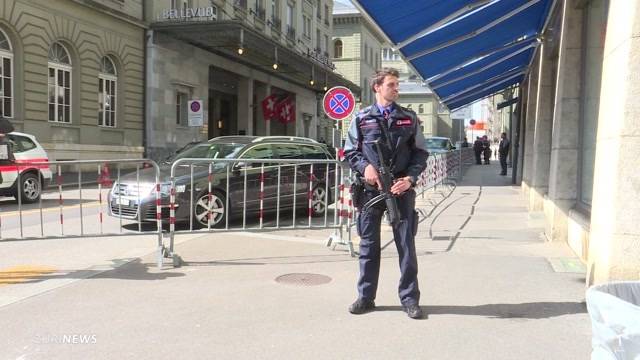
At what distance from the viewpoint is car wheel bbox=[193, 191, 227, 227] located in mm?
9125

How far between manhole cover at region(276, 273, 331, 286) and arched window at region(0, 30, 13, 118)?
17875mm

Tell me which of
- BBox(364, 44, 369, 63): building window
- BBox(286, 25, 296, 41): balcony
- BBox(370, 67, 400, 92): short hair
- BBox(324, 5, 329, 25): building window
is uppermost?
BBox(324, 5, 329, 25): building window

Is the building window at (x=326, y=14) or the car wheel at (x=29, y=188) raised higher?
the building window at (x=326, y=14)

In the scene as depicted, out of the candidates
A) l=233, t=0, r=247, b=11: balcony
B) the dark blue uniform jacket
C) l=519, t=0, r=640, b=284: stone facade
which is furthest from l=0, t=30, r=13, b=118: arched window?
the dark blue uniform jacket

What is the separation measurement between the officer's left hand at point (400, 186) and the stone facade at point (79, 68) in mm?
19692

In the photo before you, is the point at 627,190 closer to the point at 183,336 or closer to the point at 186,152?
the point at 183,336

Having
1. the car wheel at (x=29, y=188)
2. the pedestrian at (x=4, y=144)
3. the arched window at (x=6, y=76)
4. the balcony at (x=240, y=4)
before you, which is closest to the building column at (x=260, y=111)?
the balcony at (x=240, y=4)

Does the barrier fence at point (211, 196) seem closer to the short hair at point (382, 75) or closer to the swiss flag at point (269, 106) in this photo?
the short hair at point (382, 75)

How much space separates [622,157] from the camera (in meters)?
4.66

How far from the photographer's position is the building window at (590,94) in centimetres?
717

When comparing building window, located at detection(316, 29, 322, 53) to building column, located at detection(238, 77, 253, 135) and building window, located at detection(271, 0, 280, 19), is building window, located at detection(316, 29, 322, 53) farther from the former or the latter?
building column, located at detection(238, 77, 253, 135)

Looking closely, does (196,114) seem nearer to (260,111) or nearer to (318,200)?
(318,200)

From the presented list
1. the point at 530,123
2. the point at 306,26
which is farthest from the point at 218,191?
the point at 306,26

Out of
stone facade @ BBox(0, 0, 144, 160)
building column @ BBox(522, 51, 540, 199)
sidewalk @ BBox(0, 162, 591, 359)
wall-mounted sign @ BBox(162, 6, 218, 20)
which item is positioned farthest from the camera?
wall-mounted sign @ BBox(162, 6, 218, 20)
